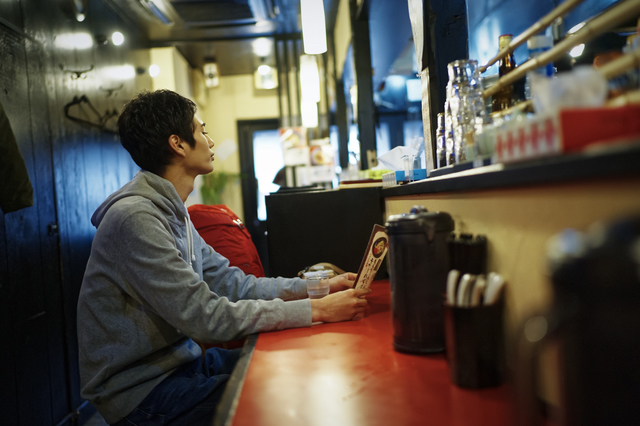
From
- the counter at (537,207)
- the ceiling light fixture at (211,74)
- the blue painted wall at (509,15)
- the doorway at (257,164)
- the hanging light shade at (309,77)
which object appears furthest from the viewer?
the doorway at (257,164)

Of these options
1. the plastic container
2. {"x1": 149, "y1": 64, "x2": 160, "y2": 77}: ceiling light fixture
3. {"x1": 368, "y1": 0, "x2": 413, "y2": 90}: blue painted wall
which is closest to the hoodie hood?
the plastic container

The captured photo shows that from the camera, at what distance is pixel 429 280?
92 centimetres

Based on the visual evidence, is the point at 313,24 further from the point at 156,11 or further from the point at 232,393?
the point at 156,11

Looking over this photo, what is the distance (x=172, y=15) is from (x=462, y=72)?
4565 mm

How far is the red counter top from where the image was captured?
0.69 m

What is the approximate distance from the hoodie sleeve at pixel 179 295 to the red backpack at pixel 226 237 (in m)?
0.95

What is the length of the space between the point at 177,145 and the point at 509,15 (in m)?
3.58

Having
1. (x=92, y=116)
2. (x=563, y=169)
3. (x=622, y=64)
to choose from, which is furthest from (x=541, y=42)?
(x=92, y=116)

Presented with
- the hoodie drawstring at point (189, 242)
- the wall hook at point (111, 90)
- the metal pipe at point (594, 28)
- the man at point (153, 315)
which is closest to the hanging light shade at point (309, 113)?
the wall hook at point (111, 90)

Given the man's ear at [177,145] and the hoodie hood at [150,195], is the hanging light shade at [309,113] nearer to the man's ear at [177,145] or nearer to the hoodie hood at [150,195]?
the man's ear at [177,145]

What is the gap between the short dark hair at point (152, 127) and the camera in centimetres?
165

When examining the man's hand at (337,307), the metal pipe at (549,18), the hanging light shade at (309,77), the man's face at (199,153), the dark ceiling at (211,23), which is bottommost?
the man's hand at (337,307)

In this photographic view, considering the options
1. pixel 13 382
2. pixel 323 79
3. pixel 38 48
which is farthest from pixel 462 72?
pixel 323 79

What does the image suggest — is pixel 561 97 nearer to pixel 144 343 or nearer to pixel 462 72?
pixel 462 72
